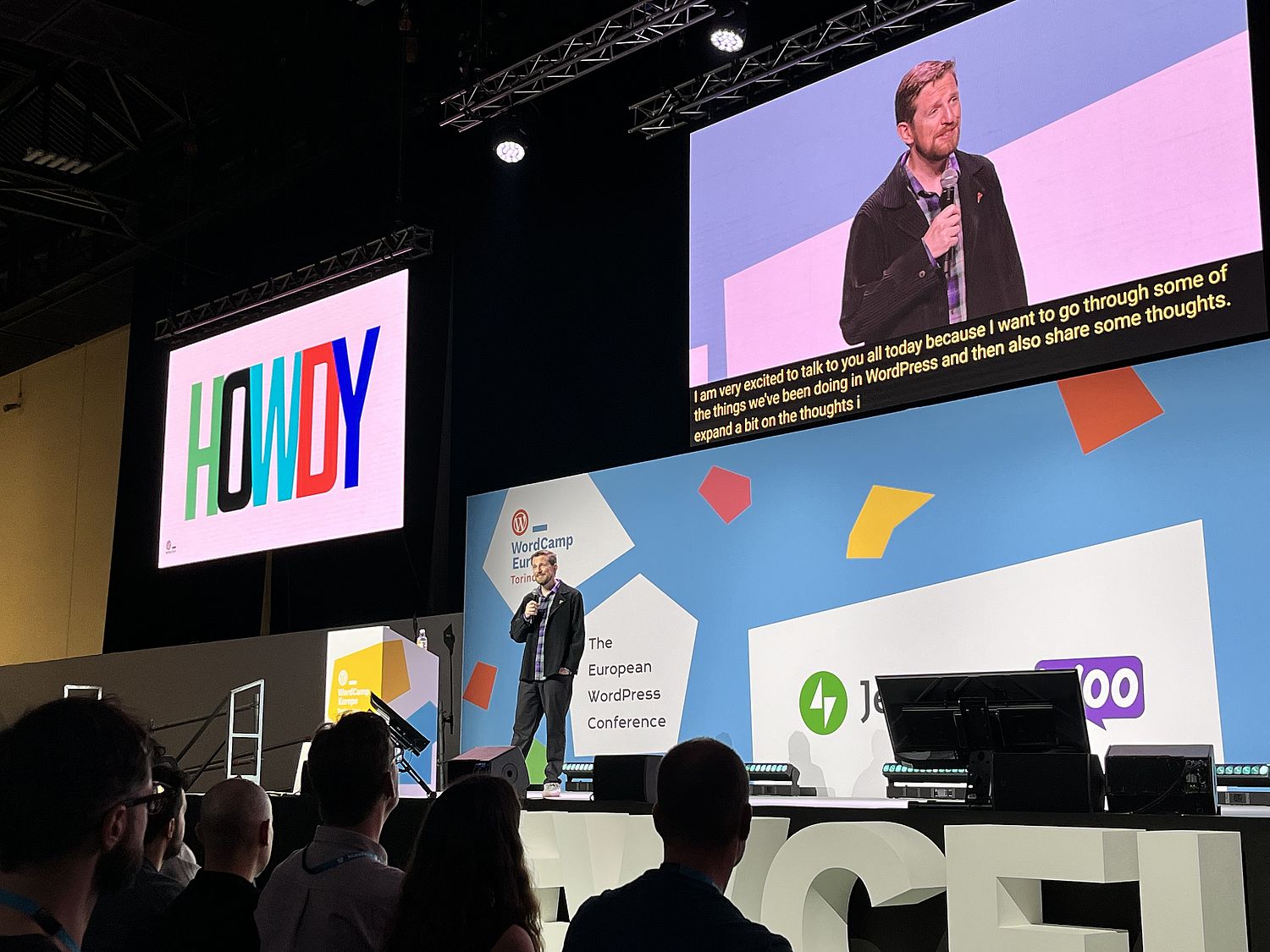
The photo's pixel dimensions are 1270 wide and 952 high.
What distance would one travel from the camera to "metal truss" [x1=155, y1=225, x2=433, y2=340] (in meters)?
7.70

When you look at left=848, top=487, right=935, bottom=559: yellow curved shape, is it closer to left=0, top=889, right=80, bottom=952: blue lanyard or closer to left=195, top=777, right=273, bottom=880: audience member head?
left=195, top=777, right=273, bottom=880: audience member head

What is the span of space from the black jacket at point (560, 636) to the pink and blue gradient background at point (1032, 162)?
1.53 meters

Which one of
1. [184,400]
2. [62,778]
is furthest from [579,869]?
[184,400]

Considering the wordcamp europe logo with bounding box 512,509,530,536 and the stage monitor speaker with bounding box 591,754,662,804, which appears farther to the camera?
the wordcamp europe logo with bounding box 512,509,530,536

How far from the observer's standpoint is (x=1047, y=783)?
3.20 m

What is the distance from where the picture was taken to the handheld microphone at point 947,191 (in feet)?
18.0

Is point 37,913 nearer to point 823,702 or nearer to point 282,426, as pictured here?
point 823,702

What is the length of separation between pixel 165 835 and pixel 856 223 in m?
4.37

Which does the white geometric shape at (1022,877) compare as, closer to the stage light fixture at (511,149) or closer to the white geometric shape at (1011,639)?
the white geometric shape at (1011,639)

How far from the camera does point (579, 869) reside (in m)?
4.00

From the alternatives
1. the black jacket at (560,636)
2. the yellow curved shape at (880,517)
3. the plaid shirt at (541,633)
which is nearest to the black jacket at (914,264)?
the yellow curved shape at (880,517)

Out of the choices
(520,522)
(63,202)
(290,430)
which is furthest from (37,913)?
(63,202)

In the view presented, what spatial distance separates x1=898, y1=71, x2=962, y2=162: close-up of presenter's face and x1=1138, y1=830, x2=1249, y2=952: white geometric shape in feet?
11.6
